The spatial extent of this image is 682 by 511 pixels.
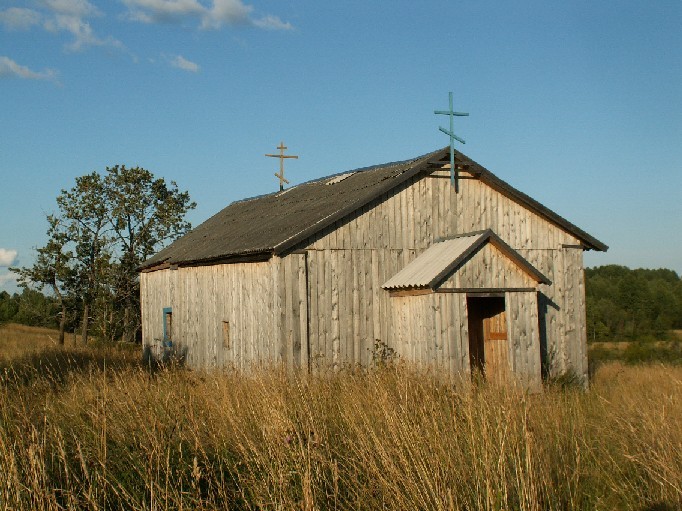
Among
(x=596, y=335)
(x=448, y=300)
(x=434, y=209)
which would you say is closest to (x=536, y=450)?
(x=448, y=300)

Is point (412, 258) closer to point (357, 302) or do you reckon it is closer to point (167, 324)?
point (357, 302)

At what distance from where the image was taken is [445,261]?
14242 mm

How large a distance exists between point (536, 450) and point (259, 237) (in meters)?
11.0

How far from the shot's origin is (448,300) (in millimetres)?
13953

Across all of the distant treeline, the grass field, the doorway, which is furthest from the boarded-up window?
the distant treeline

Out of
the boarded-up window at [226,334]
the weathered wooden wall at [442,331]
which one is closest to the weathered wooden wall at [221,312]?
the boarded-up window at [226,334]

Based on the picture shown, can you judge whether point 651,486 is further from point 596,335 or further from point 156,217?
point 596,335

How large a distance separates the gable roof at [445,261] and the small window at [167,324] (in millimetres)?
8690

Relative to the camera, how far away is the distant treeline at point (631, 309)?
5034 cm

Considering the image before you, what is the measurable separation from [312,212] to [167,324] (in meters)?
7.83

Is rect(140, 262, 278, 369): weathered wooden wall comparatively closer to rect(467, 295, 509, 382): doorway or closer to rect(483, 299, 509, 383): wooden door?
rect(467, 295, 509, 382): doorway

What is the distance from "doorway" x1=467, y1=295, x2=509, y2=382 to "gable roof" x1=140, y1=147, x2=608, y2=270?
248 cm

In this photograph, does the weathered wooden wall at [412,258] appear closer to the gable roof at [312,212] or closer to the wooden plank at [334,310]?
the wooden plank at [334,310]

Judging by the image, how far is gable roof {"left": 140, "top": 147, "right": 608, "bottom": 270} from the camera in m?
15.2
